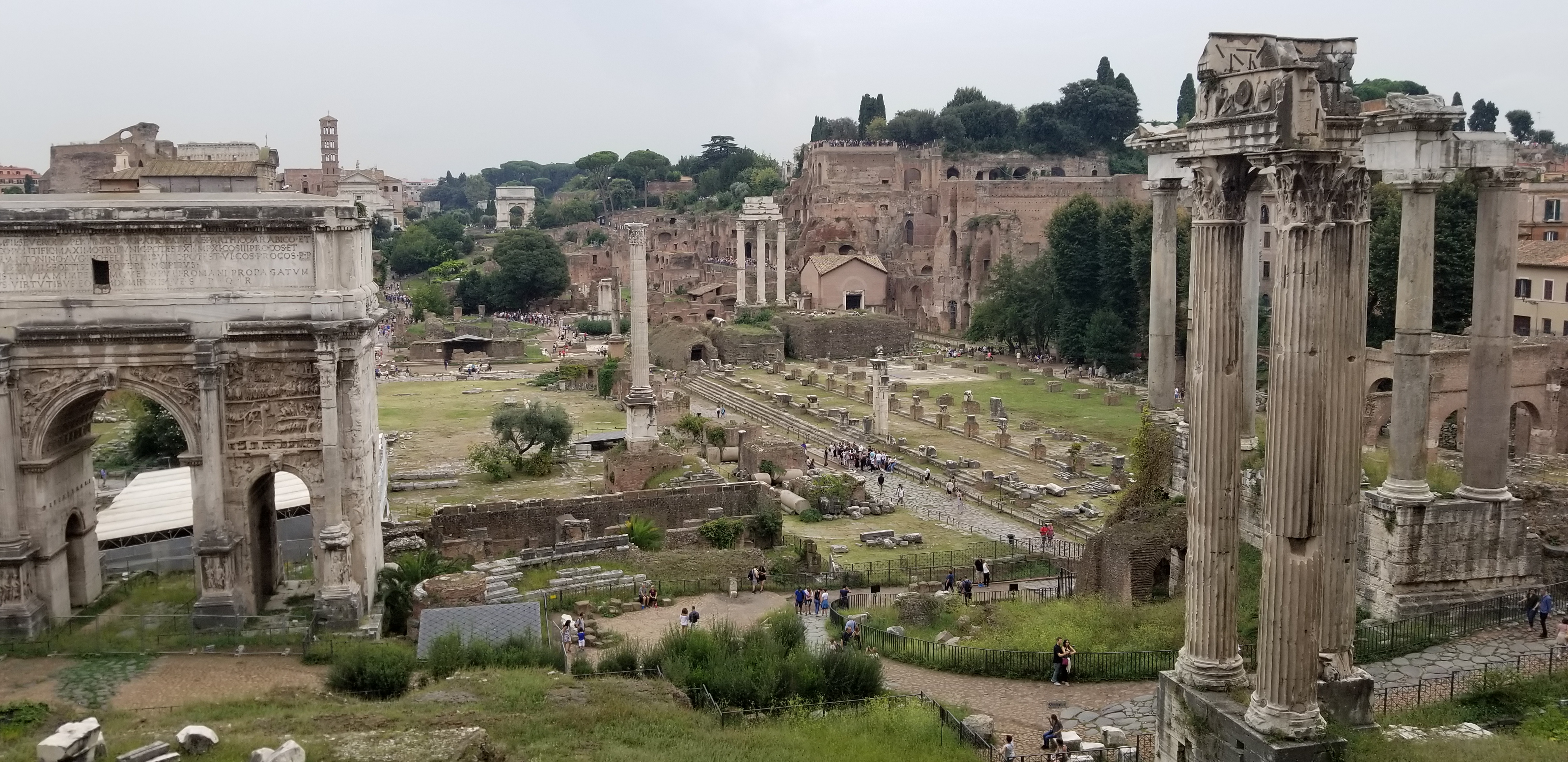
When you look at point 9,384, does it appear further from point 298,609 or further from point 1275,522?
point 1275,522

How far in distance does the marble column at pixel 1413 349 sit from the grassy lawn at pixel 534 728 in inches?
234

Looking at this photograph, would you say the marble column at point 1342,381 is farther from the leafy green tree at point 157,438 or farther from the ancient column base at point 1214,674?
the leafy green tree at point 157,438

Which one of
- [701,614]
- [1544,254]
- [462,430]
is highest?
[1544,254]

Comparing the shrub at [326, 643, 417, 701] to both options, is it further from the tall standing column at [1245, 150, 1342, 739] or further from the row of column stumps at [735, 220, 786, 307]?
the row of column stumps at [735, 220, 786, 307]

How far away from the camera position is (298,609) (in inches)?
706

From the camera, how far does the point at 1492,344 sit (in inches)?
573

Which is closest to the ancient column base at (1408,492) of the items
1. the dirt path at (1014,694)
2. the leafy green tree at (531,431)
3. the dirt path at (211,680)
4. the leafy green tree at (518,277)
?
the dirt path at (1014,694)

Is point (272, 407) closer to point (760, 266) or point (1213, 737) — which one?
point (1213, 737)

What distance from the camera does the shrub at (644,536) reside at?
23.4 metres

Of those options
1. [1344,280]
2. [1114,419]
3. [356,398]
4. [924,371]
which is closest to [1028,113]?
[924,371]

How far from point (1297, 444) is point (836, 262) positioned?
6480 cm

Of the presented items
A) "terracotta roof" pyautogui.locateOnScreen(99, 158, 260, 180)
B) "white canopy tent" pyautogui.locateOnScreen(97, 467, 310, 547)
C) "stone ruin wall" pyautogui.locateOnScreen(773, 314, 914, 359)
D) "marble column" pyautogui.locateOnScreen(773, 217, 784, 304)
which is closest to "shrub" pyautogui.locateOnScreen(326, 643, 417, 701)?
"white canopy tent" pyautogui.locateOnScreen(97, 467, 310, 547)

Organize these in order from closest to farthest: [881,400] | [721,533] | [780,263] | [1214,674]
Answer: [1214,674], [721,533], [881,400], [780,263]

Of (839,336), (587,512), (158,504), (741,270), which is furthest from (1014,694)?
(741,270)
